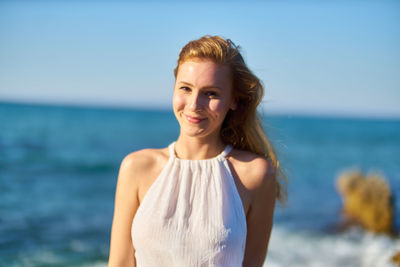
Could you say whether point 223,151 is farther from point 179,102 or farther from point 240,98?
point 179,102

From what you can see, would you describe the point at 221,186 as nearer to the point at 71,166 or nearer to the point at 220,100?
the point at 220,100

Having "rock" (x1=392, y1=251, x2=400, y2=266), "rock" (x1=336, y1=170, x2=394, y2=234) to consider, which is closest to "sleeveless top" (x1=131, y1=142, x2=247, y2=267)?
"rock" (x1=392, y1=251, x2=400, y2=266)

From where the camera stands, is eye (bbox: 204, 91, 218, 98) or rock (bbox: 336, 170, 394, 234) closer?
eye (bbox: 204, 91, 218, 98)

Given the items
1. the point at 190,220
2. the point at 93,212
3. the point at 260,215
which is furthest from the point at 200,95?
the point at 93,212

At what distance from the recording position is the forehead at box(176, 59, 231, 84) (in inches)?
95.0

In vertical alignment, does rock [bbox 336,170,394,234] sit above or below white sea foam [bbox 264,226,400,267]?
above

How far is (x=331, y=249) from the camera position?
9.26 m

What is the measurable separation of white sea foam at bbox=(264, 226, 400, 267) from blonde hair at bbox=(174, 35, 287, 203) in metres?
5.84

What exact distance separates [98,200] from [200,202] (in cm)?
1181

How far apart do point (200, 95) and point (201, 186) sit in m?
0.56

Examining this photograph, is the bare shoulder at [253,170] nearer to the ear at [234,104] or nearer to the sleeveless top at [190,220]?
the sleeveless top at [190,220]

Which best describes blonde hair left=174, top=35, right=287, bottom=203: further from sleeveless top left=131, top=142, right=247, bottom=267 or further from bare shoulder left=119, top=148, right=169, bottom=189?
bare shoulder left=119, top=148, right=169, bottom=189

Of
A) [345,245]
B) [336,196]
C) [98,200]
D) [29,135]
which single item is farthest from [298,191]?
[29,135]

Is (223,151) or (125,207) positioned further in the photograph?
(223,151)
